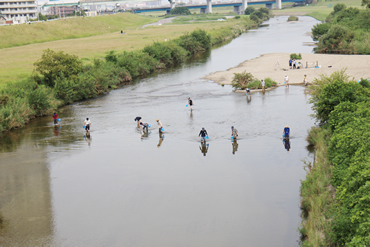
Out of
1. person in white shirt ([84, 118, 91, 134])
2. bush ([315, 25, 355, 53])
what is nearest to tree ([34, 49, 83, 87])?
person in white shirt ([84, 118, 91, 134])

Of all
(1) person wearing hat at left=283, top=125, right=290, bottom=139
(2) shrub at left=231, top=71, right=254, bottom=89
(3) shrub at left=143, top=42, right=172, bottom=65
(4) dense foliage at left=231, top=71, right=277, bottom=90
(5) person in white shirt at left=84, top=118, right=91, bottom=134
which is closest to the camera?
(1) person wearing hat at left=283, top=125, right=290, bottom=139

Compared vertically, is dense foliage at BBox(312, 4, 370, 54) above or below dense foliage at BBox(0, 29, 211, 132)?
above

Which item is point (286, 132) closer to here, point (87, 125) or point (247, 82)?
point (87, 125)

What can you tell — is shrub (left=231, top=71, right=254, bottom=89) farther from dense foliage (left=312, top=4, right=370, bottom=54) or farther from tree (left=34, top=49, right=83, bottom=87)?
dense foliage (left=312, top=4, right=370, bottom=54)

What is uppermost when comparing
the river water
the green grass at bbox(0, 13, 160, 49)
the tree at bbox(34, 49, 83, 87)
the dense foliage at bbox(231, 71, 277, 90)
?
the green grass at bbox(0, 13, 160, 49)

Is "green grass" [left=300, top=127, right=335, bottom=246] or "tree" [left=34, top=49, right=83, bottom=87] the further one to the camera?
"tree" [left=34, top=49, right=83, bottom=87]

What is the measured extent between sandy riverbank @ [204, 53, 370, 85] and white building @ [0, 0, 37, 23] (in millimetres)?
130620

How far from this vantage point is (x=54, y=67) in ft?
165

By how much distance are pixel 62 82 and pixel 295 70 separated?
116 ft

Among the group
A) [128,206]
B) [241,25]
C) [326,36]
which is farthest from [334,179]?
[241,25]

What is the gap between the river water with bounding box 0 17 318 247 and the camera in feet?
60.4

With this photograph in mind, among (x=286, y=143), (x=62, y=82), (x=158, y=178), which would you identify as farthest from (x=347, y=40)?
(x=158, y=178)

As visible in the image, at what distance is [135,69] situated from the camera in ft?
218

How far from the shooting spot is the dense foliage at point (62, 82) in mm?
40397
